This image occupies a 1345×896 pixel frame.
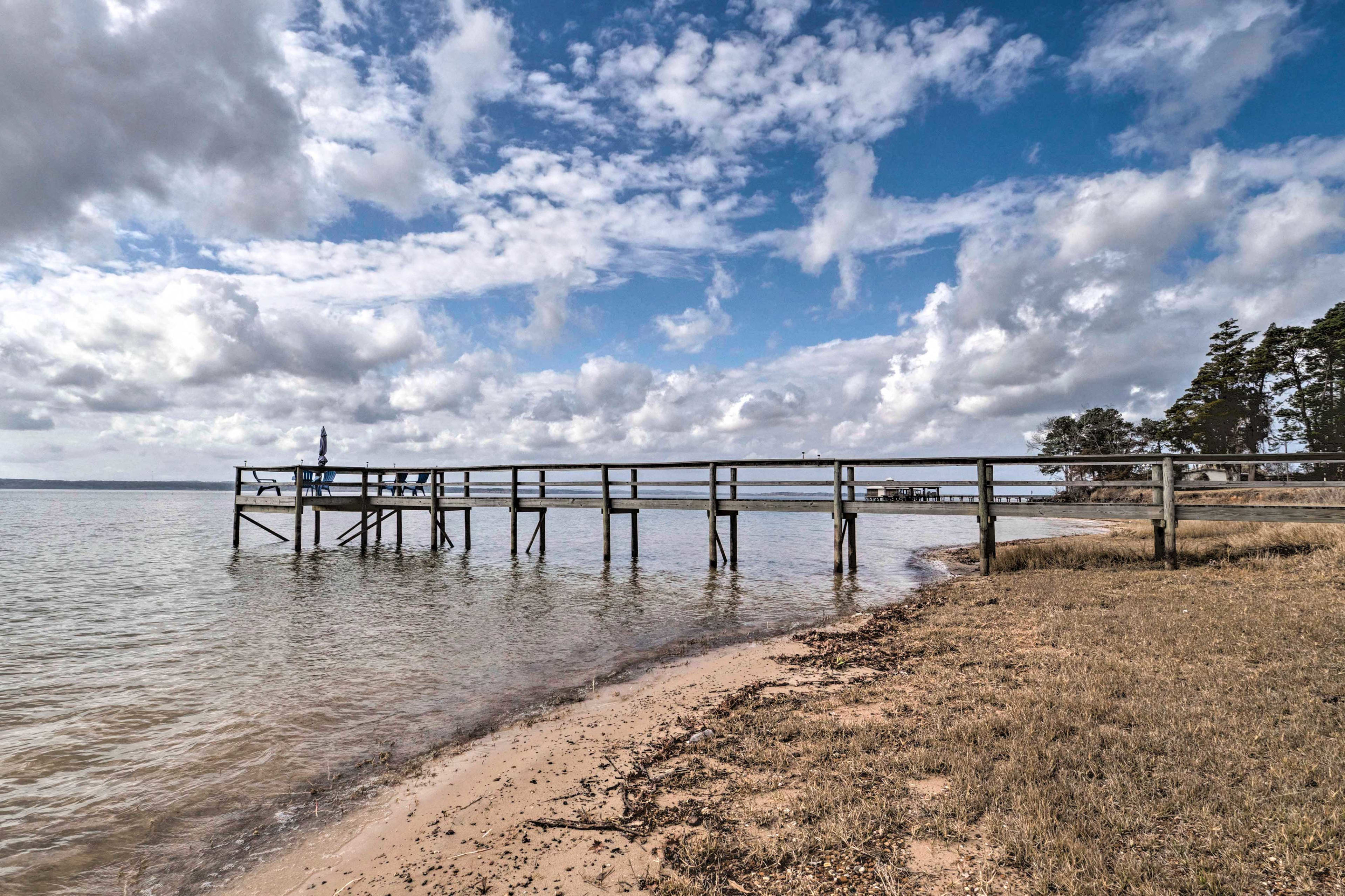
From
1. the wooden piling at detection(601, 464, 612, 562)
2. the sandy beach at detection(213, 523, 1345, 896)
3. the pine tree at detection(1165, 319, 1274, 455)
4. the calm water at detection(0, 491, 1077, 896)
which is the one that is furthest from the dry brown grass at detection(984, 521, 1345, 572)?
the pine tree at detection(1165, 319, 1274, 455)

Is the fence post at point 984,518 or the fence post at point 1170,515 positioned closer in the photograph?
the fence post at point 1170,515

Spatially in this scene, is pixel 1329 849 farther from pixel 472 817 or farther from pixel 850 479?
pixel 850 479

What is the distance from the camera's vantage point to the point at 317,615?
539 inches

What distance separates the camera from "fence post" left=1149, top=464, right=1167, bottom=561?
13398mm

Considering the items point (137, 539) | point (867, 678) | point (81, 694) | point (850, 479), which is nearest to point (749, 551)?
point (850, 479)

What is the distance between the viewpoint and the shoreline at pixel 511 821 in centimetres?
382

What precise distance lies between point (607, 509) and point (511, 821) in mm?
17229

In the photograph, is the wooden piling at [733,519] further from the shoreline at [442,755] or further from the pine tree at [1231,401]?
the pine tree at [1231,401]

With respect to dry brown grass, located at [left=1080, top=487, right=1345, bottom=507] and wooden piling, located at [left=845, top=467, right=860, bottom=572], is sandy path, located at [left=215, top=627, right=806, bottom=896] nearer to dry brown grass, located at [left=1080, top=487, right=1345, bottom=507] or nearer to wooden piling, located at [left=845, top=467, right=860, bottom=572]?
wooden piling, located at [left=845, top=467, right=860, bottom=572]

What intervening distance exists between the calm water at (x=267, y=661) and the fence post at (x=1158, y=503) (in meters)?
5.29

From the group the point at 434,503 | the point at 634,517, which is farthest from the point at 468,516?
the point at 634,517

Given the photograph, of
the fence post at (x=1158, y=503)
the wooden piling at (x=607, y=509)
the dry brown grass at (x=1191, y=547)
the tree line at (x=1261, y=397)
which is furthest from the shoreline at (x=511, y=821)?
the tree line at (x=1261, y=397)

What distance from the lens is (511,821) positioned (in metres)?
4.50

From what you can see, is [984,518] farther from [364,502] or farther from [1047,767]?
[364,502]
